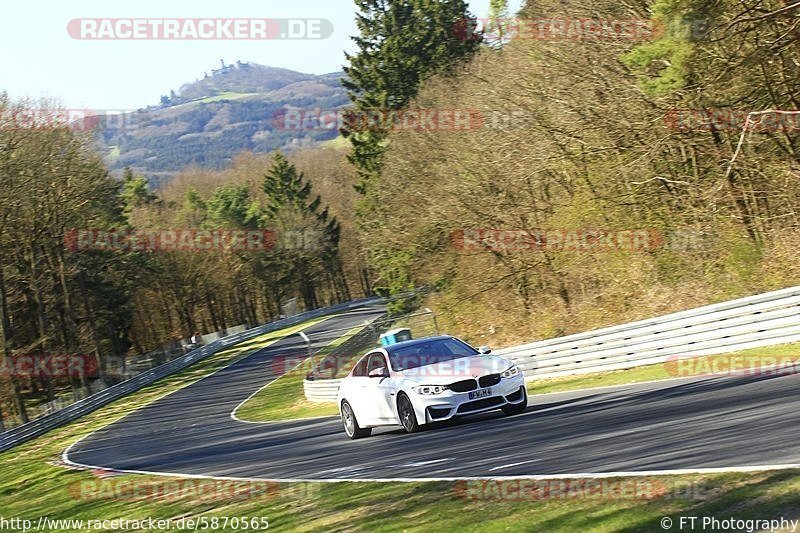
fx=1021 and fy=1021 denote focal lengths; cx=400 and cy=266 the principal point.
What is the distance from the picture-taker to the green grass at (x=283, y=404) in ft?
112

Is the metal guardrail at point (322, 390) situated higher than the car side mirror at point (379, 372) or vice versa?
the car side mirror at point (379, 372)

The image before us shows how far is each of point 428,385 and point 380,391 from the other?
1.47 meters

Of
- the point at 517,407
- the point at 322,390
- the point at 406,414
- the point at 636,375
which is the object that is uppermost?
the point at 406,414

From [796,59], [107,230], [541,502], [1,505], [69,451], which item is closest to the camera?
[541,502]

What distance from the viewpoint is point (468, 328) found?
1590 inches

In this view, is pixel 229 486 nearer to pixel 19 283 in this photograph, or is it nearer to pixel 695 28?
pixel 695 28

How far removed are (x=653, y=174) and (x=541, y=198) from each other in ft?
22.4

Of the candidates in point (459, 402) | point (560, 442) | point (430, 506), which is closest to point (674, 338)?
point (459, 402)

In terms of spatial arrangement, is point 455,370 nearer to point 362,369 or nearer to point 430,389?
point 430,389

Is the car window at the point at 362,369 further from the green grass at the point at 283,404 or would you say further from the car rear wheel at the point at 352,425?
the green grass at the point at 283,404

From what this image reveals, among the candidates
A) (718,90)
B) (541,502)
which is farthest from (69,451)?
(541,502)

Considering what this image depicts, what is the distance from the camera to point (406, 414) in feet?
53.9

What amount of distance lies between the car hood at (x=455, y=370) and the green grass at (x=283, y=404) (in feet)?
45.5

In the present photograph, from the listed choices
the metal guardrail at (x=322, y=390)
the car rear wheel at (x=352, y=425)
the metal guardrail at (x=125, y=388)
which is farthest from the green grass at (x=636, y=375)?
the metal guardrail at (x=125, y=388)
